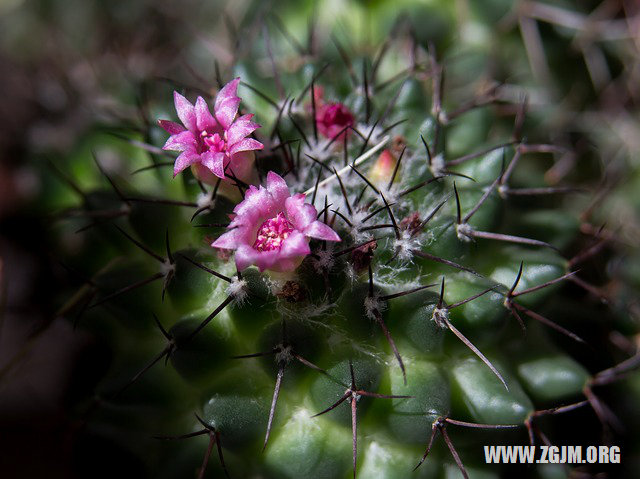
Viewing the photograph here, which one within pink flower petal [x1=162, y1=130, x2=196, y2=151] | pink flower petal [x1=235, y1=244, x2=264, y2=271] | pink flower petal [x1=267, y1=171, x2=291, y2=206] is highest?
pink flower petal [x1=162, y1=130, x2=196, y2=151]

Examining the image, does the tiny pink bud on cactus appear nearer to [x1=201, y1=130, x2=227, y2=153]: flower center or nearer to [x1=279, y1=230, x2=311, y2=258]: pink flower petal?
[x1=201, y1=130, x2=227, y2=153]: flower center

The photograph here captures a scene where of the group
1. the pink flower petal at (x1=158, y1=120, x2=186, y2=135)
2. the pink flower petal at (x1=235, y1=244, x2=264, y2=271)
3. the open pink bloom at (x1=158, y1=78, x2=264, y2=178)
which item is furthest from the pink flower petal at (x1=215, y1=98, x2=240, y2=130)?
the pink flower petal at (x1=235, y1=244, x2=264, y2=271)

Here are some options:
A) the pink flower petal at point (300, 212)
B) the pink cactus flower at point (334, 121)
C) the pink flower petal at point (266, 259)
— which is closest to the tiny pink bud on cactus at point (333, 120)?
the pink cactus flower at point (334, 121)

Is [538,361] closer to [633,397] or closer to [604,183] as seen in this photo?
[633,397]

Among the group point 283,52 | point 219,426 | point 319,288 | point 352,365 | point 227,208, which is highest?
point 283,52

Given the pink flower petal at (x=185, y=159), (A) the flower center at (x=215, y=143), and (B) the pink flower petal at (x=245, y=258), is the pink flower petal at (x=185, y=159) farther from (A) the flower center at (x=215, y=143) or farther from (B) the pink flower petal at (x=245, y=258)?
(B) the pink flower petal at (x=245, y=258)

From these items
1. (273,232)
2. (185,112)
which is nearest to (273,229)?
(273,232)

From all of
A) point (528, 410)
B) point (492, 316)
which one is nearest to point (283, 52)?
point (492, 316)
